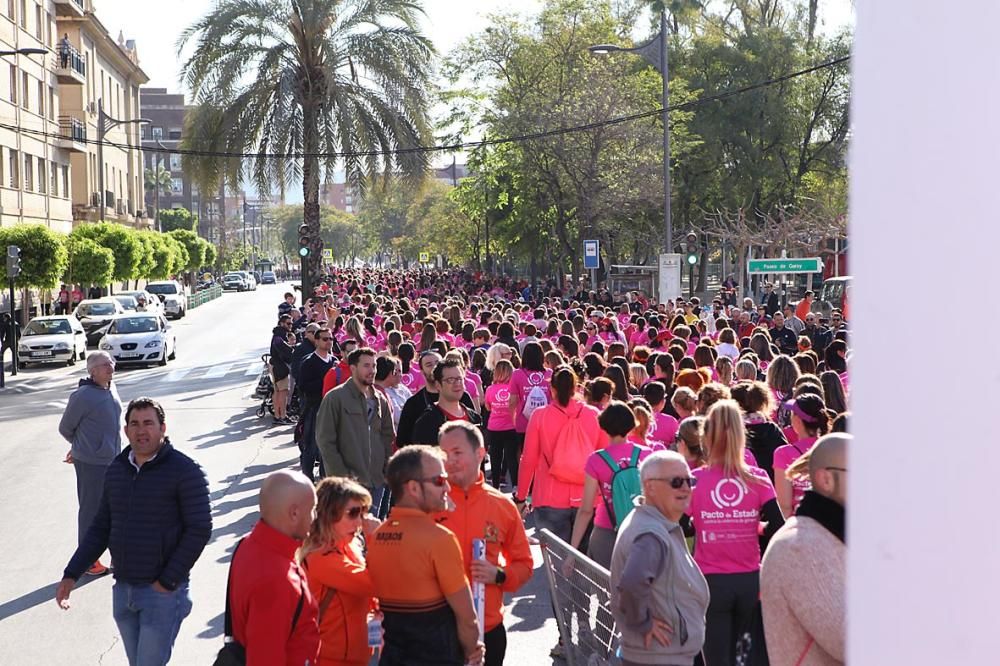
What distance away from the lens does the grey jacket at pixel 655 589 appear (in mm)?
4691

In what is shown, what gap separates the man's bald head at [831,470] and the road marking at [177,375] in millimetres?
26555

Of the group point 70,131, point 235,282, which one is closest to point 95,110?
point 70,131

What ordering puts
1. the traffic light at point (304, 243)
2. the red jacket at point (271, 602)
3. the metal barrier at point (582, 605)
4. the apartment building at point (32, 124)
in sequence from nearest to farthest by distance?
the red jacket at point (271, 602) < the metal barrier at point (582, 605) < the traffic light at point (304, 243) < the apartment building at point (32, 124)

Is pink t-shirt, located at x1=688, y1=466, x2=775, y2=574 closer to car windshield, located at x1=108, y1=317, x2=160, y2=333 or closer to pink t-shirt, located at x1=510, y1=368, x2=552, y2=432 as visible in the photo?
pink t-shirt, located at x1=510, y1=368, x2=552, y2=432

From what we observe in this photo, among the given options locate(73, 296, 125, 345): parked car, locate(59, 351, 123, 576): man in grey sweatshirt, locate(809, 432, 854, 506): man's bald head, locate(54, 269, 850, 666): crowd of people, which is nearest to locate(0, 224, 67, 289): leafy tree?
locate(73, 296, 125, 345): parked car

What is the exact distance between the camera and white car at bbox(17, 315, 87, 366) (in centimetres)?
3206

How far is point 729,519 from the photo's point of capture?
19.4 feet

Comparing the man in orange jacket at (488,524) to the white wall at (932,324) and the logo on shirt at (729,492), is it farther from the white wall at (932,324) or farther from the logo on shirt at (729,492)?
the white wall at (932,324)

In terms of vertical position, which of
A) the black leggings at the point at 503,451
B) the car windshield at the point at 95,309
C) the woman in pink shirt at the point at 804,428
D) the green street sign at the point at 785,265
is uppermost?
the green street sign at the point at 785,265

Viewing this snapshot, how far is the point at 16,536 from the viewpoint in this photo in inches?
456

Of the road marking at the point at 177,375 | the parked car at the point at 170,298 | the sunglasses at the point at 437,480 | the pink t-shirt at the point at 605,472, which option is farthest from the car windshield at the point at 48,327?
the sunglasses at the point at 437,480

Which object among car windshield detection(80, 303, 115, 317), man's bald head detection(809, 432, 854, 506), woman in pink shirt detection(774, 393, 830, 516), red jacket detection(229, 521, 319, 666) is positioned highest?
man's bald head detection(809, 432, 854, 506)

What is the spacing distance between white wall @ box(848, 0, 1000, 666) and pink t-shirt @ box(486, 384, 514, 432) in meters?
10.4

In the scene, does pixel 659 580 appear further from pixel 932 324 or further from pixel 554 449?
pixel 932 324
